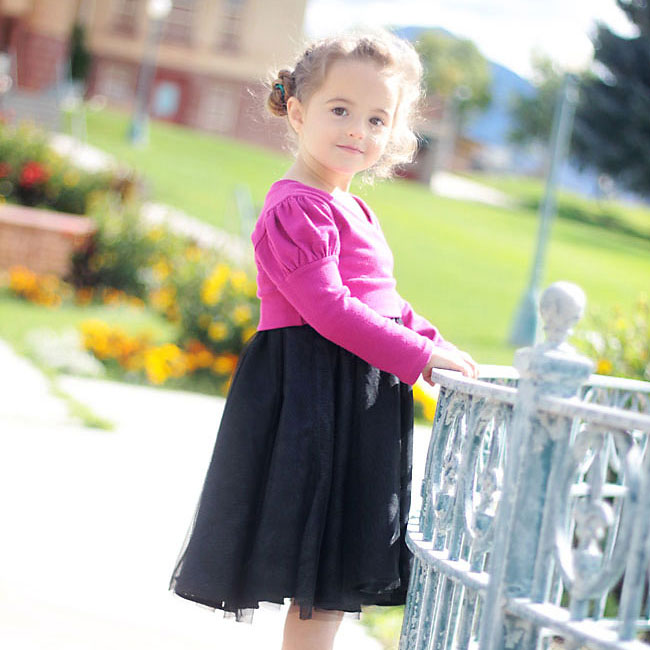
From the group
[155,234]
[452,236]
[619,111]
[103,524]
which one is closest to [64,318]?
[155,234]

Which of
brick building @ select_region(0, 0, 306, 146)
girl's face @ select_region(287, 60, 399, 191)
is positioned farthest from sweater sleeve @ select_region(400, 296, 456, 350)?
brick building @ select_region(0, 0, 306, 146)

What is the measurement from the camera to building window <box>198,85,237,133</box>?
41.3m

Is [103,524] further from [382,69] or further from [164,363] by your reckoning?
[164,363]

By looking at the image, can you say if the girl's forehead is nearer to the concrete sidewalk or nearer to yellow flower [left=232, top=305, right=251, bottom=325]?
the concrete sidewalk

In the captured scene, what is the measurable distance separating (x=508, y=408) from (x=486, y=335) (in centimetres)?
1300

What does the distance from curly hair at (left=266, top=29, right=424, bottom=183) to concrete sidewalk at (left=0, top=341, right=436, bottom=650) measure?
0.85 meters

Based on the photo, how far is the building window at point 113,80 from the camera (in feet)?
134

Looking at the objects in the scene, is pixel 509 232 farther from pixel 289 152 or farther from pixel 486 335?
pixel 289 152

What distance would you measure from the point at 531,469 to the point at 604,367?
2931 millimetres

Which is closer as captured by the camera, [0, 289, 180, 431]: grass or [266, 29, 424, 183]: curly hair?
[266, 29, 424, 183]: curly hair

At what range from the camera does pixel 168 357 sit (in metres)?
8.29

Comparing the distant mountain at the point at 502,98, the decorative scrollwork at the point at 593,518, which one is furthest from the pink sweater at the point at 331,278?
the distant mountain at the point at 502,98

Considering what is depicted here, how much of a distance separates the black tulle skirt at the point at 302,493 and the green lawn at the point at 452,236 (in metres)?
10.0

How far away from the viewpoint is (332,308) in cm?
236
